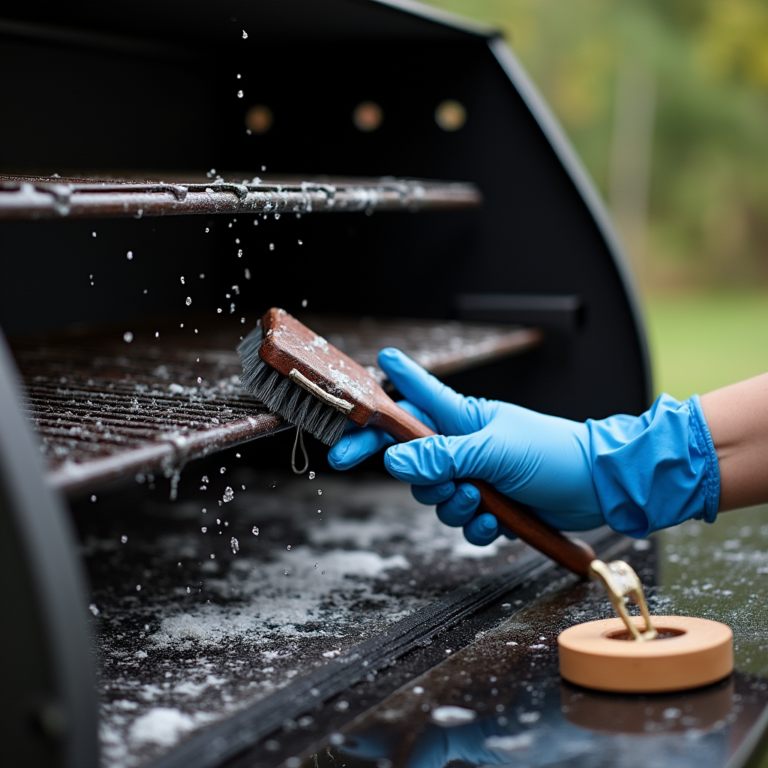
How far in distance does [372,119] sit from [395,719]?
1370mm

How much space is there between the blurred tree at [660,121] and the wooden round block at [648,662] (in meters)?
10.4

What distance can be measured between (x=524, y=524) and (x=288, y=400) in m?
0.40

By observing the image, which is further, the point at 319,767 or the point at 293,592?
the point at 293,592

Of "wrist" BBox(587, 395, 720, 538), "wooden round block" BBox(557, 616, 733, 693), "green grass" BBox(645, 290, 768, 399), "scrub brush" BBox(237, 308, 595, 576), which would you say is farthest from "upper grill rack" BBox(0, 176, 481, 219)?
"green grass" BBox(645, 290, 768, 399)

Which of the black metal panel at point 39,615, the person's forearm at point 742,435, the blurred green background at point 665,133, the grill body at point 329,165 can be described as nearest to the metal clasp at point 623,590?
the person's forearm at point 742,435

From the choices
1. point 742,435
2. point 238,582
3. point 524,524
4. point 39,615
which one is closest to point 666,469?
point 742,435

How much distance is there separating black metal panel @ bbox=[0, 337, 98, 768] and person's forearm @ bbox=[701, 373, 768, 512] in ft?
2.91

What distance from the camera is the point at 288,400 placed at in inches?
47.0

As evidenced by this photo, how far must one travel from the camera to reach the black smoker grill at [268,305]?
104 cm

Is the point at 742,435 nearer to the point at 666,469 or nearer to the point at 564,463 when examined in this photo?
the point at 666,469

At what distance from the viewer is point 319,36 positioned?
1.85 meters

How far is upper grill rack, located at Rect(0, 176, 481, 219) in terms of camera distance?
2.94 ft

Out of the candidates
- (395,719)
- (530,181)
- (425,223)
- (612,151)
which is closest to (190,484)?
(425,223)

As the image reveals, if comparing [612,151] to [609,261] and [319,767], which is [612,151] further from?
[319,767]
